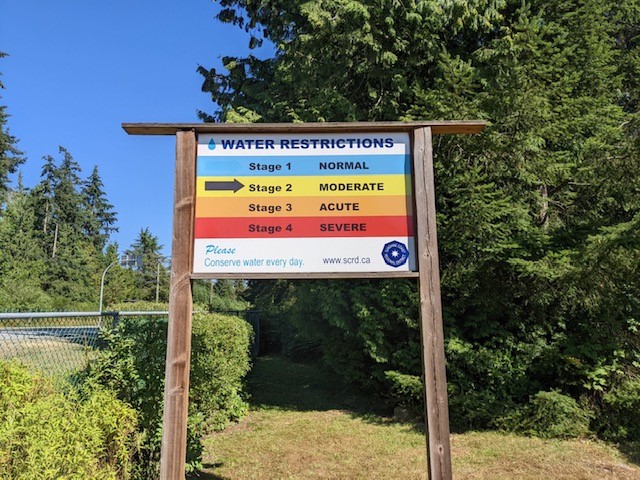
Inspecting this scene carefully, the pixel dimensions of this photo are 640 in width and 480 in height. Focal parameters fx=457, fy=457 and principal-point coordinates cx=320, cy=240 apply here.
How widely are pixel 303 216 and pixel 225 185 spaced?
591mm

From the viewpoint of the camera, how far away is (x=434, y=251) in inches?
120

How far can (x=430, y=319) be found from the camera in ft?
9.84

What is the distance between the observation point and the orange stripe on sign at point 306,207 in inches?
123

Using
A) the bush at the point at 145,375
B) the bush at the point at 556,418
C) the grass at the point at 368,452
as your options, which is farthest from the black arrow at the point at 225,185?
the bush at the point at 556,418

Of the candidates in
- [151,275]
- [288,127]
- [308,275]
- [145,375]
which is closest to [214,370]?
[145,375]

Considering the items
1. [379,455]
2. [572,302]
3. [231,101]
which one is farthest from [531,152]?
[231,101]

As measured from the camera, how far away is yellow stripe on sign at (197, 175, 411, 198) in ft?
10.3

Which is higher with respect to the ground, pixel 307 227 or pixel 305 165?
pixel 305 165

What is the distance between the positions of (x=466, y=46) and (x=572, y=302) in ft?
17.2

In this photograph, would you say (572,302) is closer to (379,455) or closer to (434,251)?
(379,455)

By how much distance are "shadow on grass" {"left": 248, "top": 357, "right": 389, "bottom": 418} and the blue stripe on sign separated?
6.35 meters

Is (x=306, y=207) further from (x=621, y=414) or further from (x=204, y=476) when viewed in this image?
(x=621, y=414)

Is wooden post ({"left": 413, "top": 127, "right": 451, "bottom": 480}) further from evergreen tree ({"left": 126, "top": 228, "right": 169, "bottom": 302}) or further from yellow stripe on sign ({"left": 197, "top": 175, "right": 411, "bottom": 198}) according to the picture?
evergreen tree ({"left": 126, "top": 228, "right": 169, "bottom": 302})

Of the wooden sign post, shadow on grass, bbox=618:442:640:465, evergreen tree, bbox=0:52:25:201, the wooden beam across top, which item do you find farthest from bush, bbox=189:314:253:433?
evergreen tree, bbox=0:52:25:201
